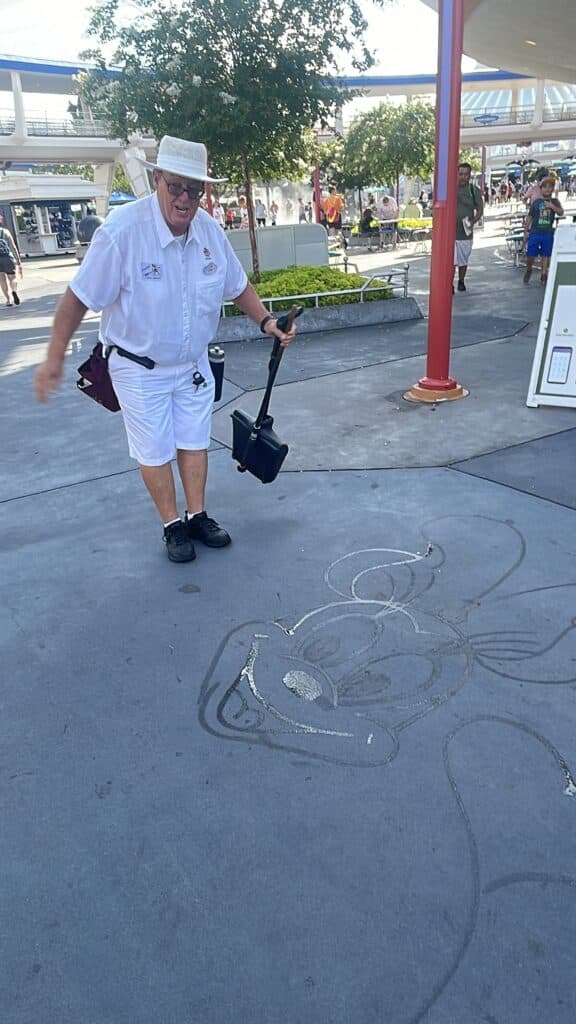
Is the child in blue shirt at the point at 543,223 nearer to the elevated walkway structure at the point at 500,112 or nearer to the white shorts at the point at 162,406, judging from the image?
the white shorts at the point at 162,406

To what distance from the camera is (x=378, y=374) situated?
7227 millimetres

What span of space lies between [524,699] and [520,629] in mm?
461

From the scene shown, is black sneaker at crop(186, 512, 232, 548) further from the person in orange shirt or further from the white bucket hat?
the person in orange shirt

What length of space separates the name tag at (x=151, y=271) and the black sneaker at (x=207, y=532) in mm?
1267

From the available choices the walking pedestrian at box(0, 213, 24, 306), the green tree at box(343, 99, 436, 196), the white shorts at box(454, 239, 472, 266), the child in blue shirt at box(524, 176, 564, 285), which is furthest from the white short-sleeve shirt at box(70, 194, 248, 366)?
the green tree at box(343, 99, 436, 196)

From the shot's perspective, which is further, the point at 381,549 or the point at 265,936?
the point at 381,549

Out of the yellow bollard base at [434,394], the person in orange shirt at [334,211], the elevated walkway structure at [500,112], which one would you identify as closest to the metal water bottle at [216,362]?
the yellow bollard base at [434,394]

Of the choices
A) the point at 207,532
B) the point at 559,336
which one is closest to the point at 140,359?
the point at 207,532

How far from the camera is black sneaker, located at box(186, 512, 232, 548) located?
392cm

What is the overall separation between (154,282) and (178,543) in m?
1.31

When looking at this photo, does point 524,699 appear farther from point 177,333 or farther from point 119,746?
point 177,333

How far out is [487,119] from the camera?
4153cm

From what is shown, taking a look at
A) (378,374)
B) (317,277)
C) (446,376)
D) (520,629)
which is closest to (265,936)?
(520,629)

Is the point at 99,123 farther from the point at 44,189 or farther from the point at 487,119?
the point at 487,119
